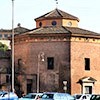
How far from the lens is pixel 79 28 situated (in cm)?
6550

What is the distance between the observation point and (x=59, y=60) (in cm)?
5962

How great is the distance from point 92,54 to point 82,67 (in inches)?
102

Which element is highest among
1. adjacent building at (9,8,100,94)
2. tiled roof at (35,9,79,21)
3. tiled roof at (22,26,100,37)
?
tiled roof at (35,9,79,21)

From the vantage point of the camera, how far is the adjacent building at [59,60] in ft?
194

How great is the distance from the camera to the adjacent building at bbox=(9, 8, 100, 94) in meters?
59.3

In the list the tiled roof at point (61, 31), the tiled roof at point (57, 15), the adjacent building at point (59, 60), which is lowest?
the adjacent building at point (59, 60)

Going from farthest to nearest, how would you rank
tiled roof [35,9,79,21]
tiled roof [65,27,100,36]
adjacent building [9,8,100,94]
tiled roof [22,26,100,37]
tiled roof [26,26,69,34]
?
tiled roof [35,9,79,21]
tiled roof [26,26,69,34]
tiled roof [65,27,100,36]
tiled roof [22,26,100,37]
adjacent building [9,8,100,94]

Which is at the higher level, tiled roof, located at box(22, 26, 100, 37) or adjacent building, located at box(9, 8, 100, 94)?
tiled roof, located at box(22, 26, 100, 37)

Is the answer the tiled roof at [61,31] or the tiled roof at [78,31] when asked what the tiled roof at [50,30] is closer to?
the tiled roof at [61,31]

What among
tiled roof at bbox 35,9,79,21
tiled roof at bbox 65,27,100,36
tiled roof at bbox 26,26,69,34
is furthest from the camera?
tiled roof at bbox 35,9,79,21

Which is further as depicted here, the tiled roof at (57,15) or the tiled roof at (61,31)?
the tiled roof at (57,15)

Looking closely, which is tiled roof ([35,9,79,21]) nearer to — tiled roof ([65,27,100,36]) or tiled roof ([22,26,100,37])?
tiled roof ([65,27,100,36])

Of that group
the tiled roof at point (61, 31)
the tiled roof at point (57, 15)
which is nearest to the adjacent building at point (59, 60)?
the tiled roof at point (61, 31)

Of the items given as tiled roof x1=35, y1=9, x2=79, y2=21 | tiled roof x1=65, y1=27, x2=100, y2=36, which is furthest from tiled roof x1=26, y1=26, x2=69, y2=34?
tiled roof x1=35, y1=9, x2=79, y2=21
